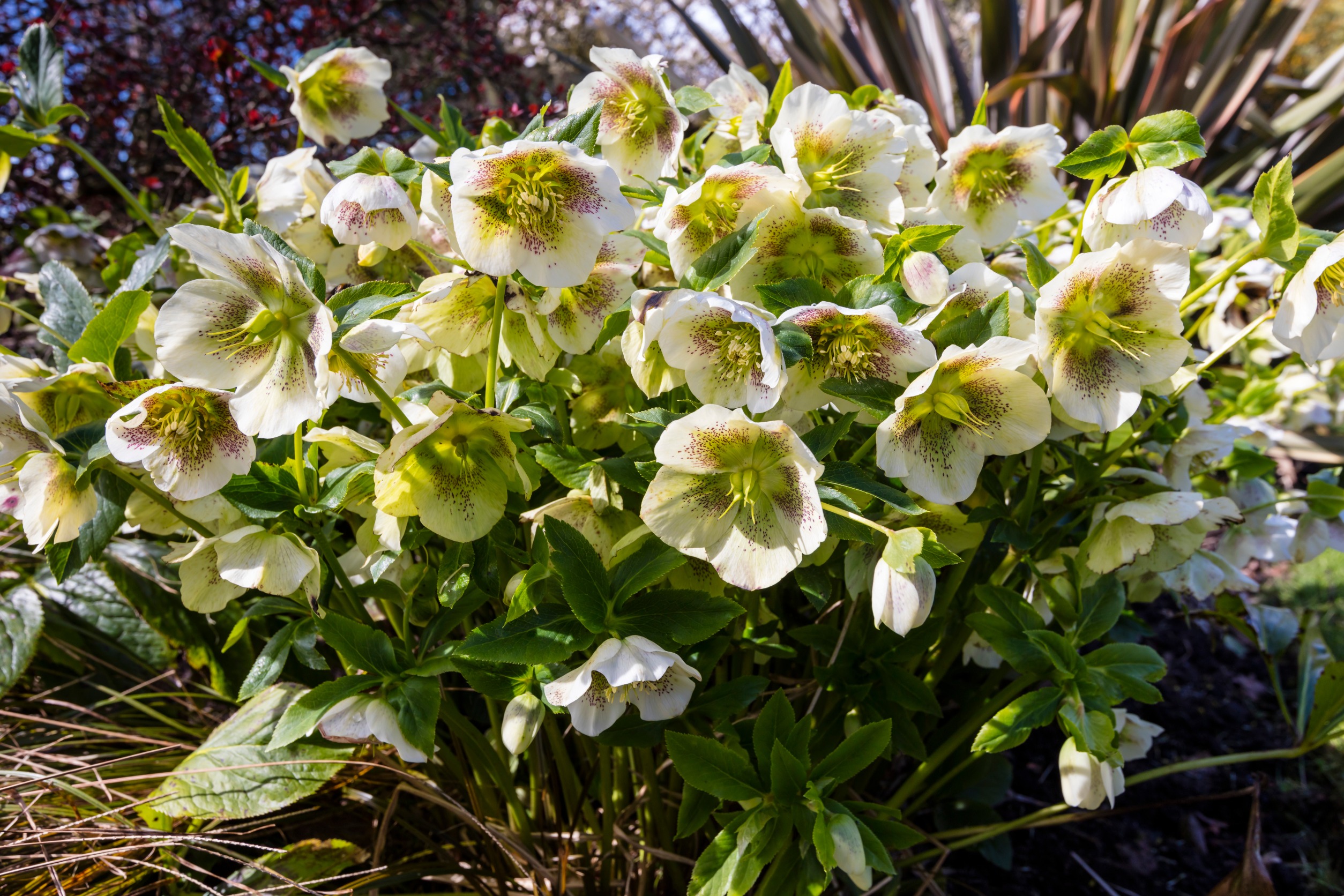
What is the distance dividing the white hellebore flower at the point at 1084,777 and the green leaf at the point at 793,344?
1.30ft

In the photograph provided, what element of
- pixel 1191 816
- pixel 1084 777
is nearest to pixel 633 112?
pixel 1084 777

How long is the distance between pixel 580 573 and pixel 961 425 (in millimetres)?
290

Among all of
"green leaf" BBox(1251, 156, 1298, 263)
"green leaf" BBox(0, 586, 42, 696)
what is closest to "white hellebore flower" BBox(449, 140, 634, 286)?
"green leaf" BBox(1251, 156, 1298, 263)

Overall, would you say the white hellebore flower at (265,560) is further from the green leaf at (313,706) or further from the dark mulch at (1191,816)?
the dark mulch at (1191,816)

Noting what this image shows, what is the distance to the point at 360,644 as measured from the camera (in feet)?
2.16

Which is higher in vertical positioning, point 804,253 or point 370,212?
point 370,212

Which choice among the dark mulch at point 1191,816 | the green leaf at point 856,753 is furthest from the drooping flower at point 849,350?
the dark mulch at point 1191,816

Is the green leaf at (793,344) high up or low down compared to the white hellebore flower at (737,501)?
up

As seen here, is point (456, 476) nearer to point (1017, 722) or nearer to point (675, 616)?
point (675, 616)

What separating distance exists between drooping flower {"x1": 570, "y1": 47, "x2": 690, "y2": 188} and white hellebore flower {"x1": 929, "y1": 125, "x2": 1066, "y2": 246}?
0.24 meters

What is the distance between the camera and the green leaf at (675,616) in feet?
2.03

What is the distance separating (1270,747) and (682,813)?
134cm

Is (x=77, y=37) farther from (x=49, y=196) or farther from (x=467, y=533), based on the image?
(x=467, y=533)

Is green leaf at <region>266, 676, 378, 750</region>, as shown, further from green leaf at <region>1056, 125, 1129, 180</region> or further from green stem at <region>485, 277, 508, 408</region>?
green leaf at <region>1056, 125, 1129, 180</region>
